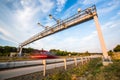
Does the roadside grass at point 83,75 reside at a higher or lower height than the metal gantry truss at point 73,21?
lower

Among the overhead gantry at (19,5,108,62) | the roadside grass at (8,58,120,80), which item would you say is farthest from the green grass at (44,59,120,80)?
the overhead gantry at (19,5,108,62)

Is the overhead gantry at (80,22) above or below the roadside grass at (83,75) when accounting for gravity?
above

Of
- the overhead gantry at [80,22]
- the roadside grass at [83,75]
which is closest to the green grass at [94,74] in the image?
the roadside grass at [83,75]

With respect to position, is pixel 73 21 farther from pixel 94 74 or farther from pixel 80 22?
pixel 94 74

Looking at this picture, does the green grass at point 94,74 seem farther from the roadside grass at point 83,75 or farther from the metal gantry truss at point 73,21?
the metal gantry truss at point 73,21

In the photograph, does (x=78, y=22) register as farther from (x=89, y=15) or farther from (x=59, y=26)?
(x=59, y=26)

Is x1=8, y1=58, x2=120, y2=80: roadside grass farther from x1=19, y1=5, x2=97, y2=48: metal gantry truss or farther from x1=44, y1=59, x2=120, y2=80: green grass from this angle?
x1=19, y1=5, x2=97, y2=48: metal gantry truss

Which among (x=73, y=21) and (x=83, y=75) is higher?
(x=73, y=21)

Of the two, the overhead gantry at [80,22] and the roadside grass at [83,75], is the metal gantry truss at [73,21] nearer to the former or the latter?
the overhead gantry at [80,22]

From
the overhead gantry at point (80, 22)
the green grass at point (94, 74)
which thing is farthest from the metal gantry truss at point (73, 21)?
the green grass at point (94, 74)

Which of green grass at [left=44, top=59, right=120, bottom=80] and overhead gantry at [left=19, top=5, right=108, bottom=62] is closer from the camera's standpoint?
green grass at [left=44, top=59, right=120, bottom=80]

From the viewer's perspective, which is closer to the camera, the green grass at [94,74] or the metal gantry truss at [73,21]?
the green grass at [94,74]

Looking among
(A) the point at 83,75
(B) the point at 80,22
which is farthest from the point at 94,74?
(B) the point at 80,22

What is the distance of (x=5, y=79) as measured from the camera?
4492 mm
